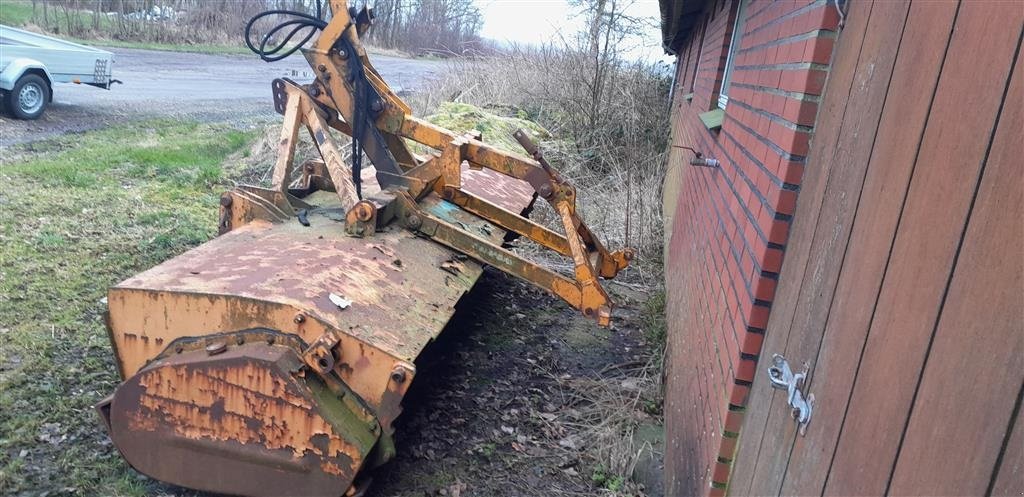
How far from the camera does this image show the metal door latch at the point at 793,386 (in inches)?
61.6

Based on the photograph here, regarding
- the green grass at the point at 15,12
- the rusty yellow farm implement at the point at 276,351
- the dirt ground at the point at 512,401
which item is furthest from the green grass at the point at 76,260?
the green grass at the point at 15,12

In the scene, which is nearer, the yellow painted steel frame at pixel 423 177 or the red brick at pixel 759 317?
the red brick at pixel 759 317

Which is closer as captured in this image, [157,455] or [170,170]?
[157,455]

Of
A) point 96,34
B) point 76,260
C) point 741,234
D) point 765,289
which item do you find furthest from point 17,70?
point 96,34

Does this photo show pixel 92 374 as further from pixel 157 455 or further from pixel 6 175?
pixel 6 175

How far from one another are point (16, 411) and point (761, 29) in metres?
4.04

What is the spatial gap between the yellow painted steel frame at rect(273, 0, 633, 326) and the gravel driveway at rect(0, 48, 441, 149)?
4.41 m

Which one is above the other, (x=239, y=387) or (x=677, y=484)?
(x=239, y=387)

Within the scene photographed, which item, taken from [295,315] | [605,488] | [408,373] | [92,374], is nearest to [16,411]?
[92,374]

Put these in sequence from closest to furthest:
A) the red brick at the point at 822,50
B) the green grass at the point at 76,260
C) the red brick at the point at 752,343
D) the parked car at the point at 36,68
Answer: the red brick at the point at 822,50, the red brick at the point at 752,343, the green grass at the point at 76,260, the parked car at the point at 36,68

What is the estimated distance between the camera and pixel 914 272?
1161mm

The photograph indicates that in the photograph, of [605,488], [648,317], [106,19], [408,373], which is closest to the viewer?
[408,373]

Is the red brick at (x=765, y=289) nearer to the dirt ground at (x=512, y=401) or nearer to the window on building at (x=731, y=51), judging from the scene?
the dirt ground at (x=512, y=401)

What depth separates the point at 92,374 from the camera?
3809 mm
